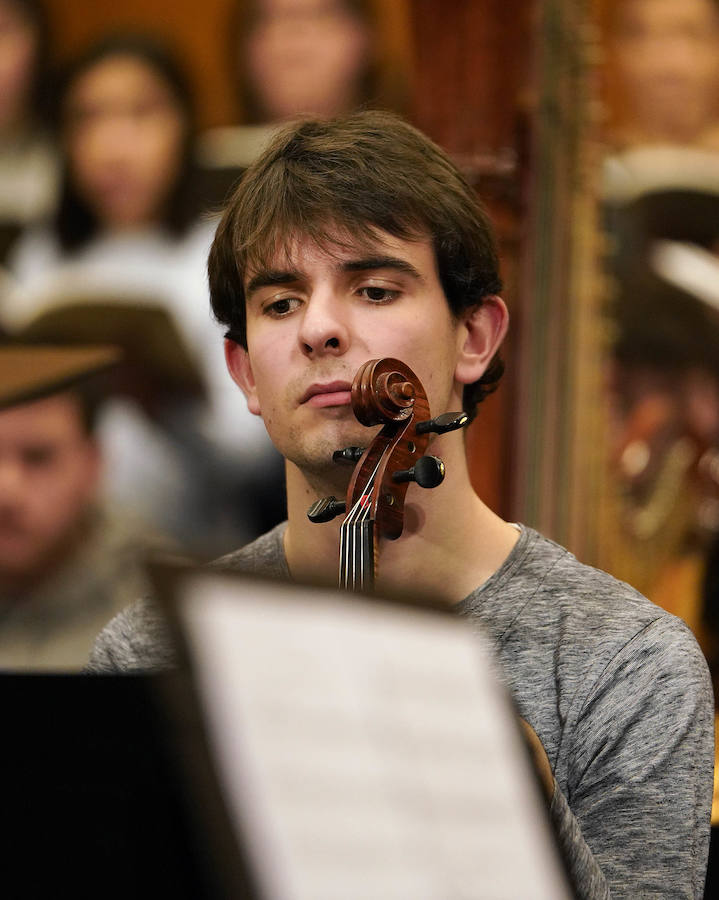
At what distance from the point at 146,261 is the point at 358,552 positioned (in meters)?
1.64

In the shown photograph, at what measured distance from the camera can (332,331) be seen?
140 centimetres

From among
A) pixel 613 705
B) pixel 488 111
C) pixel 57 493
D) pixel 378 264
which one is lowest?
pixel 57 493

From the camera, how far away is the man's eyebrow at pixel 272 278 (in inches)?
57.3

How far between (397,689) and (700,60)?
2.59 metres

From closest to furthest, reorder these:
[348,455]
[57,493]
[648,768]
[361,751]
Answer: [361,751]
[648,768]
[348,455]
[57,493]

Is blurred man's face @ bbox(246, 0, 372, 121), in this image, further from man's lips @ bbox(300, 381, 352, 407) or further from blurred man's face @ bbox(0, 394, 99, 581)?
man's lips @ bbox(300, 381, 352, 407)

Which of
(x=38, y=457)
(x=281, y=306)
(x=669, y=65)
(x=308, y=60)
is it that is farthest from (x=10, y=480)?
(x=669, y=65)

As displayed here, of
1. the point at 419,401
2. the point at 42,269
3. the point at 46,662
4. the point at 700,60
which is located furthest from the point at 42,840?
the point at 700,60

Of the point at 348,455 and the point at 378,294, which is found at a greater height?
the point at 378,294

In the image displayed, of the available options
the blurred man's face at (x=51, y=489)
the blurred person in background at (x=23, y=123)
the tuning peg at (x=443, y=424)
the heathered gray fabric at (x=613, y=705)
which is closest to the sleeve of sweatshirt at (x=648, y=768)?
the heathered gray fabric at (x=613, y=705)

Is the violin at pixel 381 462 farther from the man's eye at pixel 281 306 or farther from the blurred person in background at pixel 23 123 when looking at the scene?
the blurred person in background at pixel 23 123

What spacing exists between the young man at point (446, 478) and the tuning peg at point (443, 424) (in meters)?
0.08

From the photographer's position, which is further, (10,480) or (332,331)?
(10,480)

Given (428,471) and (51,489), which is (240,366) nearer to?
(428,471)
